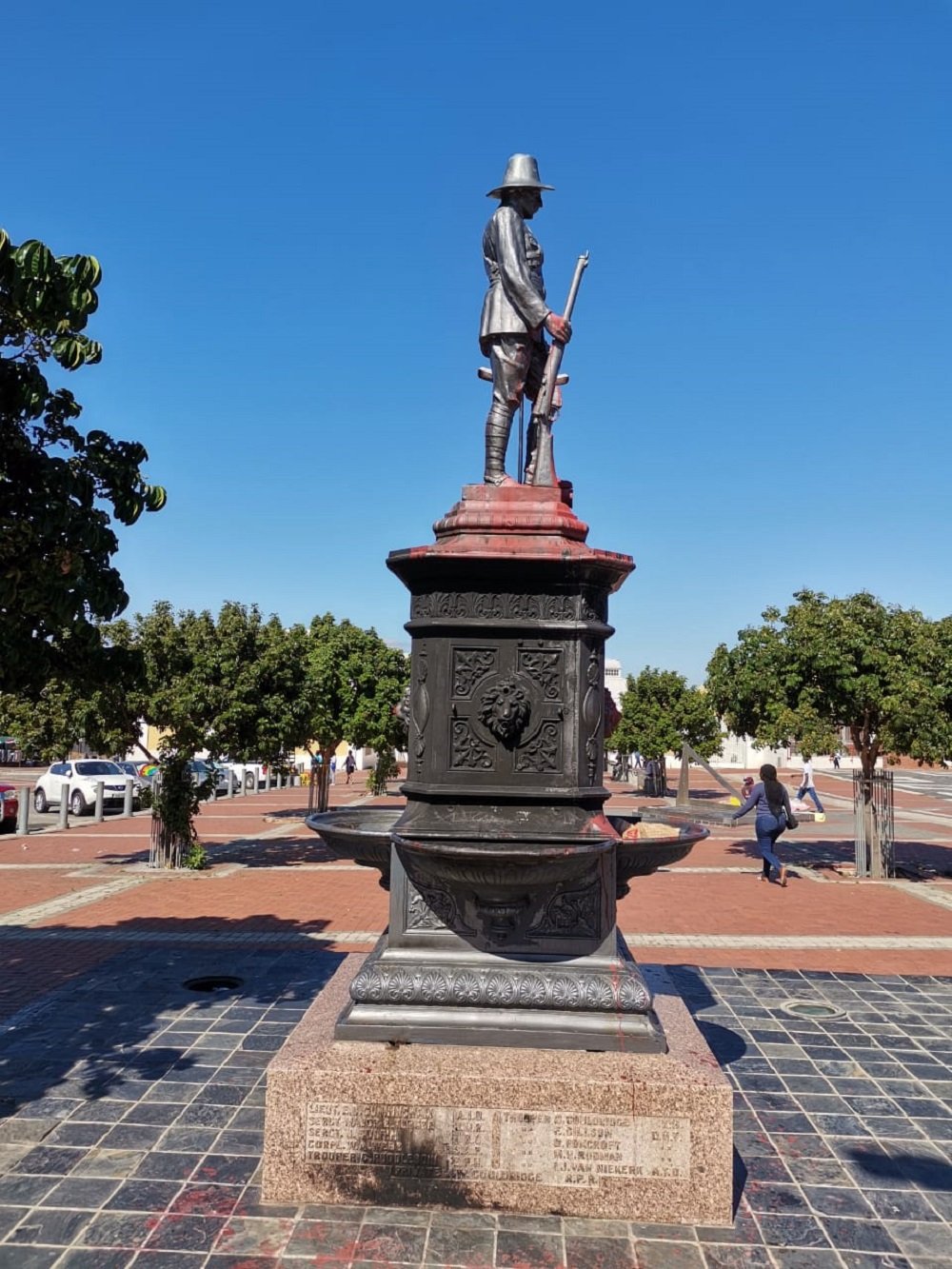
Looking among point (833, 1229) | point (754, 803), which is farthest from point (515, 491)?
point (754, 803)

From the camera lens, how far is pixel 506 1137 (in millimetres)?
3957

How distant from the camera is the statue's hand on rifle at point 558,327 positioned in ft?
16.2

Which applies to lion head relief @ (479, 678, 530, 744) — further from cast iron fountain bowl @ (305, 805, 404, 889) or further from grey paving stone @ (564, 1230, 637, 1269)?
grey paving stone @ (564, 1230, 637, 1269)

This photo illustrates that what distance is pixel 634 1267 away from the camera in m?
3.55

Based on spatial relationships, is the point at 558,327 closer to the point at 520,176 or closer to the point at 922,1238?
the point at 520,176

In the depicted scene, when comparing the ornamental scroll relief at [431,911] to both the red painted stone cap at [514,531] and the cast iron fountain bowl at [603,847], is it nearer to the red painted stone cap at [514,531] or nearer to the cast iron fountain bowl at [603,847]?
the cast iron fountain bowl at [603,847]

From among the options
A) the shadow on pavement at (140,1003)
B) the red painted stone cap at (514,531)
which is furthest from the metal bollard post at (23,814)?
the red painted stone cap at (514,531)

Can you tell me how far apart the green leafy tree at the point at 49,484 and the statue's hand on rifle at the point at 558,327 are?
2363 mm

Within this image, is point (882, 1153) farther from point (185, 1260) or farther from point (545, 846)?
point (185, 1260)

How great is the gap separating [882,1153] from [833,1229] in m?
0.91

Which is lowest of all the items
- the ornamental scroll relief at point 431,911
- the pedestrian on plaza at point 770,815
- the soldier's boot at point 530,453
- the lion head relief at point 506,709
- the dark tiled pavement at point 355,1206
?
the dark tiled pavement at point 355,1206

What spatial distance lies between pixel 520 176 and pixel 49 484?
304 cm

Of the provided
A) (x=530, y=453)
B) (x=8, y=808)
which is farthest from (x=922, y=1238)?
(x=8, y=808)

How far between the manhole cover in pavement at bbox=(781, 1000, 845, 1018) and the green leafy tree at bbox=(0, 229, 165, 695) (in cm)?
562
